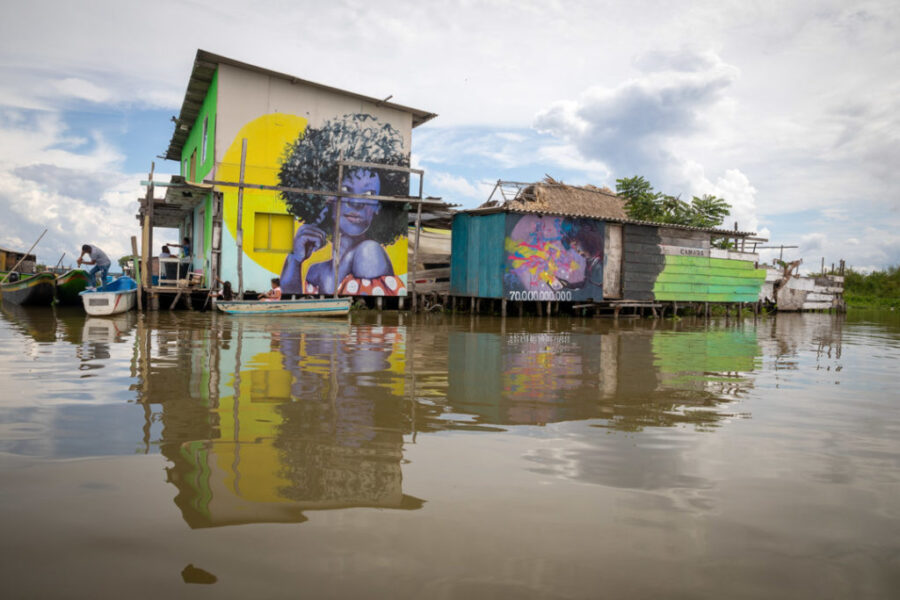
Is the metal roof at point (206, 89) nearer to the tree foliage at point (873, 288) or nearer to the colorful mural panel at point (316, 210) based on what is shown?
the colorful mural panel at point (316, 210)

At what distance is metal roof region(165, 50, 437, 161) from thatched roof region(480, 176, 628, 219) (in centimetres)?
439

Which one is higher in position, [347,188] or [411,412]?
[347,188]

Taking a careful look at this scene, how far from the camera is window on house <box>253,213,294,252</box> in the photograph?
1850 centimetres

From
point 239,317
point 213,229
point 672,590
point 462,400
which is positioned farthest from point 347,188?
point 672,590

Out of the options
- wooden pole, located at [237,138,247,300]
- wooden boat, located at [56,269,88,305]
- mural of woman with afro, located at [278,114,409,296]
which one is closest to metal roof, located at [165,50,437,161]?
mural of woman with afro, located at [278,114,409,296]

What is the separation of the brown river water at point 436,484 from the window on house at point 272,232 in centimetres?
1143

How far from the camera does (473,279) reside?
21219 mm

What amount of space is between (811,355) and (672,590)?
993 centimetres

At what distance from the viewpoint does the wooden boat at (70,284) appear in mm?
20047

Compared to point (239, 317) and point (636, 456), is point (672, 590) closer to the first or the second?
point (636, 456)

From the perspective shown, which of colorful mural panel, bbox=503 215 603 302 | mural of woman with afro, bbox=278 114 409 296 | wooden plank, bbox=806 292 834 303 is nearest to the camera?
mural of woman with afro, bbox=278 114 409 296

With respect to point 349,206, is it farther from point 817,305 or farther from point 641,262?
point 817,305

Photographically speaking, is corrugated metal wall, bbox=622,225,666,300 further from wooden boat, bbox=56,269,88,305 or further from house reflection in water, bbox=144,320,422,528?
wooden boat, bbox=56,269,88,305

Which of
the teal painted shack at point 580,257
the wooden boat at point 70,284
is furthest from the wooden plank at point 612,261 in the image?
the wooden boat at point 70,284
